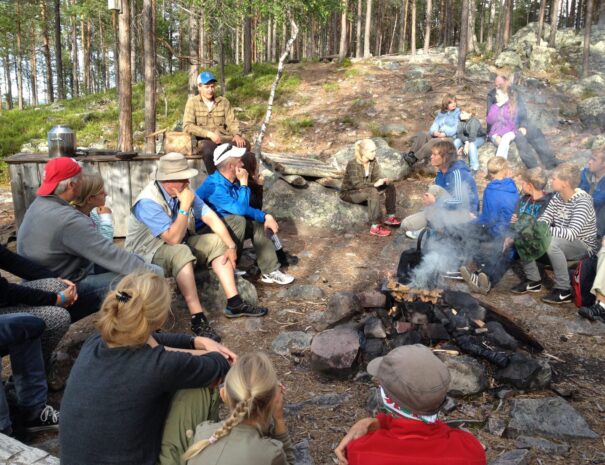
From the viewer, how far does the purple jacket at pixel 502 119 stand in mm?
8977

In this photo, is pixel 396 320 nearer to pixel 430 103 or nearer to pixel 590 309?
pixel 590 309

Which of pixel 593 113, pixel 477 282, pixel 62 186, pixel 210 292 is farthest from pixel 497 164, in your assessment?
pixel 593 113

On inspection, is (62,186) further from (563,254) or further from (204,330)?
(563,254)

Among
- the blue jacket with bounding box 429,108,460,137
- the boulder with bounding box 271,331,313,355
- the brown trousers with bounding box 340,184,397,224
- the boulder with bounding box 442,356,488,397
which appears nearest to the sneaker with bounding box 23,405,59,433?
the boulder with bounding box 271,331,313,355

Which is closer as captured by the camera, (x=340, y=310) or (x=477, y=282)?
(x=340, y=310)

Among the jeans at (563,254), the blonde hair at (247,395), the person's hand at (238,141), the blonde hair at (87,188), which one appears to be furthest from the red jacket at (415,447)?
the person's hand at (238,141)

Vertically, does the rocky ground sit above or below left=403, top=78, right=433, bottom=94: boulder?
below

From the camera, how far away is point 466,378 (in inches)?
133

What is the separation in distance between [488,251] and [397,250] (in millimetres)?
1377

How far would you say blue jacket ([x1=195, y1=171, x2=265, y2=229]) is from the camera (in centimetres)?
510

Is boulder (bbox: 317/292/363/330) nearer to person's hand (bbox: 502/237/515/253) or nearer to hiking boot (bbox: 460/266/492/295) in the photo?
hiking boot (bbox: 460/266/492/295)

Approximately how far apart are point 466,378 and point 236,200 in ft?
9.75

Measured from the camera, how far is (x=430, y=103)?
1422 centimetres

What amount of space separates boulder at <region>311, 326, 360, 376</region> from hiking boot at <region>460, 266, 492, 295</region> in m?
2.00
